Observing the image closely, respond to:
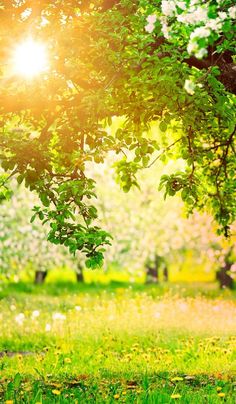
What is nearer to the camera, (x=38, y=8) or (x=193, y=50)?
(x=193, y=50)

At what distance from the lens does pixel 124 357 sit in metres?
11.0

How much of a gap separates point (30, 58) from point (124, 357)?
18.0 feet

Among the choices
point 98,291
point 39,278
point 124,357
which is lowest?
point 124,357

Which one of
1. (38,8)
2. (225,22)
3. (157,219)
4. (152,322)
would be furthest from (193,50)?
(157,219)

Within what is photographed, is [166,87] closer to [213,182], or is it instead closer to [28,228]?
[213,182]

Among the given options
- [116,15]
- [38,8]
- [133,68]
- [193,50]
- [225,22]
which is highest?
[38,8]

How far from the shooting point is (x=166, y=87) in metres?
7.07

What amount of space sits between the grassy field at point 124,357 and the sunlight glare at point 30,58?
158 inches

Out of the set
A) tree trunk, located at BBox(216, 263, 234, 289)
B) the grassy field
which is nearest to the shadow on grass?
tree trunk, located at BBox(216, 263, 234, 289)

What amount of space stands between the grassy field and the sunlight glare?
4.01 metres

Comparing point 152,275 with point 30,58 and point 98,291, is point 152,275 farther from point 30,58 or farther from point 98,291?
point 30,58

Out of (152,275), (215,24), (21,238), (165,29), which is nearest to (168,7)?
(165,29)

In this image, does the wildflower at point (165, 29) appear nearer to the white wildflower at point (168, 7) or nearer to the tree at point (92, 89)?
the white wildflower at point (168, 7)

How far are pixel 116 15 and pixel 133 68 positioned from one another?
0.66 metres
